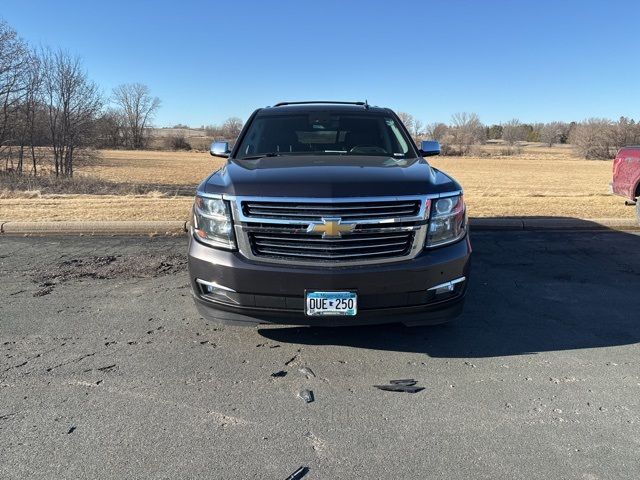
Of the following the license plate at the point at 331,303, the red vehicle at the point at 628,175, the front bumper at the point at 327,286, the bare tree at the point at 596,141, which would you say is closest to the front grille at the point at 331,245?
the front bumper at the point at 327,286

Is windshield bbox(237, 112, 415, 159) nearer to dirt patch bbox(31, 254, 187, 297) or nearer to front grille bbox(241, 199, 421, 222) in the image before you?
front grille bbox(241, 199, 421, 222)

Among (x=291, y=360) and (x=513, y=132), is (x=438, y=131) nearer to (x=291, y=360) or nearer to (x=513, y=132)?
(x=513, y=132)

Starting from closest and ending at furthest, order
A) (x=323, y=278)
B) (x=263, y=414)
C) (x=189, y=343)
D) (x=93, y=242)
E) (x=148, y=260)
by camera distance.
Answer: (x=263, y=414) → (x=323, y=278) → (x=189, y=343) → (x=148, y=260) → (x=93, y=242)

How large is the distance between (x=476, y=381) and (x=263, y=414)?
1.43 meters

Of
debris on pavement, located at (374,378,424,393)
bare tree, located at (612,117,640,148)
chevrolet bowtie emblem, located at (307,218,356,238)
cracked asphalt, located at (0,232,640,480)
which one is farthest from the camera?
bare tree, located at (612,117,640,148)

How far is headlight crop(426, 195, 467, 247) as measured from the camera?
353cm

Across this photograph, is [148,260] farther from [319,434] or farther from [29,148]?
[29,148]

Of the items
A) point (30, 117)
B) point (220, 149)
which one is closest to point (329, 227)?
point (220, 149)

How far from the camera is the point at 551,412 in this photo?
299 cm

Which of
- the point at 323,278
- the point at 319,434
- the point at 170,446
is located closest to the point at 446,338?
the point at 323,278

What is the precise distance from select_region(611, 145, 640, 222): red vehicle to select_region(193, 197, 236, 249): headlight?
7.99 metres

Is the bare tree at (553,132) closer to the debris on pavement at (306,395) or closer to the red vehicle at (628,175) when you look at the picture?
the red vehicle at (628,175)

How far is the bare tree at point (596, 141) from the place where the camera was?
82.0 metres

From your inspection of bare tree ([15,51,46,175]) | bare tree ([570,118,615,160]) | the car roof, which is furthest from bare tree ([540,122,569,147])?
the car roof
